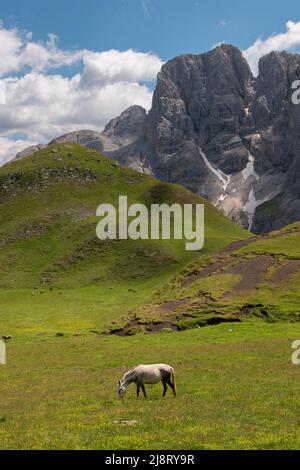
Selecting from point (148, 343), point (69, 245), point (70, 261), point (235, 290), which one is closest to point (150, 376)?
point (148, 343)

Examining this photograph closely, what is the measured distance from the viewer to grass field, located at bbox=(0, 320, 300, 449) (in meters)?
19.9

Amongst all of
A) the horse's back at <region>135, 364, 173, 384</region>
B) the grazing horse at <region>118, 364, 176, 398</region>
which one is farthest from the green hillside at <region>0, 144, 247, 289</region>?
the horse's back at <region>135, 364, 173, 384</region>

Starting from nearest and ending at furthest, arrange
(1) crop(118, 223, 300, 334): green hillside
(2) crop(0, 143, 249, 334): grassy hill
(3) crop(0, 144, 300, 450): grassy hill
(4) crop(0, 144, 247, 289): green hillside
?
(3) crop(0, 144, 300, 450): grassy hill, (1) crop(118, 223, 300, 334): green hillside, (2) crop(0, 143, 249, 334): grassy hill, (4) crop(0, 144, 247, 289): green hillside

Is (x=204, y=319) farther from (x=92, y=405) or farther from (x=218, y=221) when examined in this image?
(x=218, y=221)

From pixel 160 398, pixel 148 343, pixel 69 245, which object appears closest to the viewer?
pixel 160 398

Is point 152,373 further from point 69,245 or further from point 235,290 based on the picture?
point 69,245

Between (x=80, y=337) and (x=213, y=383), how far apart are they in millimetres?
37560

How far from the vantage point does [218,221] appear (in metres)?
→ 198

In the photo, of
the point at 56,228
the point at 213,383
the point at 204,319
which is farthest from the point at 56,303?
the point at 213,383

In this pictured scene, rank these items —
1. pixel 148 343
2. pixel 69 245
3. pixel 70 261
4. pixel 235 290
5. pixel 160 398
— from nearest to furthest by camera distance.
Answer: pixel 160 398, pixel 148 343, pixel 235 290, pixel 70 261, pixel 69 245

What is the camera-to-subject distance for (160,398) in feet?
96.7

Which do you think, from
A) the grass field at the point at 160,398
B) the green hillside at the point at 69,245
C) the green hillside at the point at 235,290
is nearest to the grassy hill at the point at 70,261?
the green hillside at the point at 69,245

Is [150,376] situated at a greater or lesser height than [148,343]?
greater

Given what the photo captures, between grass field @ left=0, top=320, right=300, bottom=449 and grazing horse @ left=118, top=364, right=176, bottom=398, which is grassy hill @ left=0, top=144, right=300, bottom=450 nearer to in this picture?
grass field @ left=0, top=320, right=300, bottom=449
